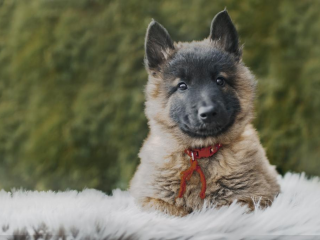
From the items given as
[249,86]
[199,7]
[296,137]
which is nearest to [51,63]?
[199,7]

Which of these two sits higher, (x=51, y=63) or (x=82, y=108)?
(x=51, y=63)

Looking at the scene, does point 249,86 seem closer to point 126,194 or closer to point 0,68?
point 126,194

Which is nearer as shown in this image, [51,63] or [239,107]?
[239,107]

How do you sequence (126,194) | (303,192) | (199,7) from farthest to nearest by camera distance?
1. (199,7)
2. (126,194)
3. (303,192)

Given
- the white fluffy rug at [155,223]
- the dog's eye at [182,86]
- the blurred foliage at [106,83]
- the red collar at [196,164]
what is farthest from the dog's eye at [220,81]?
the blurred foliage at [106,83]

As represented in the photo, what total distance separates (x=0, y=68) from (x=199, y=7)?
1261 millimetres

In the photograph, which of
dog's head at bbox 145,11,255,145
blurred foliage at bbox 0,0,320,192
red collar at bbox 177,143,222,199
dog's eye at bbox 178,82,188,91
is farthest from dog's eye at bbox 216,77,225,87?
blurred foliage at bbox 0,0,320,192

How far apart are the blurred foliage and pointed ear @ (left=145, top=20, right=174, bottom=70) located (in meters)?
0.71

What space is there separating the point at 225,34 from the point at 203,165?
0.58 meters

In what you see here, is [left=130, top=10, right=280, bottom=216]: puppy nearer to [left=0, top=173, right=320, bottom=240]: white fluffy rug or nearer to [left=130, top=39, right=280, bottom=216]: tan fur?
[left=130, top=39, right=280, bottom=216]: tan fur

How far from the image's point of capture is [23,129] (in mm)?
2639

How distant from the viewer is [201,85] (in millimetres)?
1687

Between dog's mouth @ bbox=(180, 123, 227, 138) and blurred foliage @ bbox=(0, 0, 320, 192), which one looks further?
blurred foliage @ bbox=(0, 0, 320, 192)

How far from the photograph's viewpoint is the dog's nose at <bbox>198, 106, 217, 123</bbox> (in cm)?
158
